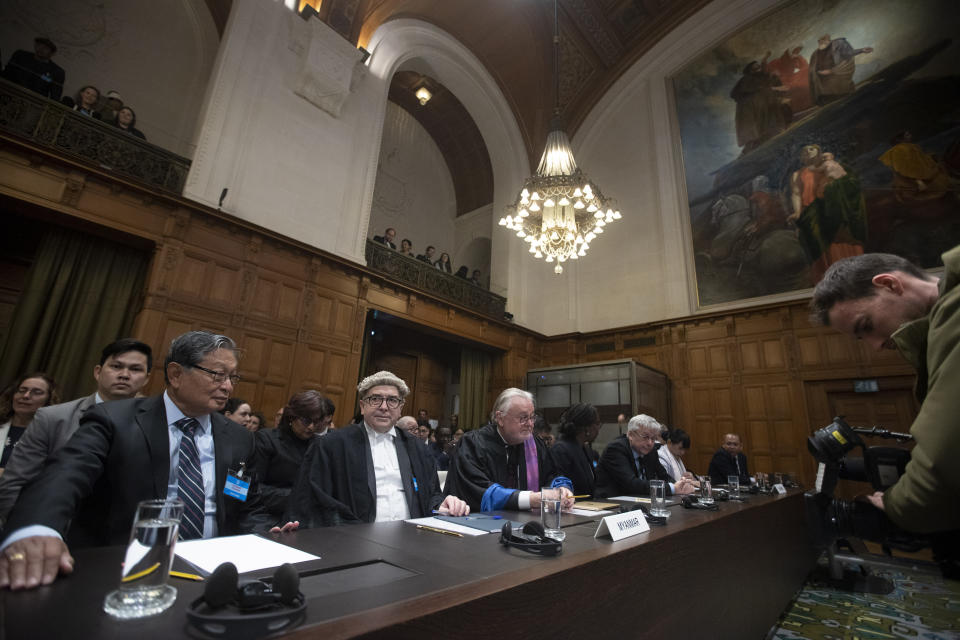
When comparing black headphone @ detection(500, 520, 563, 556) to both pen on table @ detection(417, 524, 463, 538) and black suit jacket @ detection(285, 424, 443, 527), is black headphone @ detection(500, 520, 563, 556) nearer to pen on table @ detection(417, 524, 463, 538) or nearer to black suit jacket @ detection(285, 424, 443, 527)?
pen on table @ detection(417, 524, 463, 538)

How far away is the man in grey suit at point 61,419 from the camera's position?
205cm

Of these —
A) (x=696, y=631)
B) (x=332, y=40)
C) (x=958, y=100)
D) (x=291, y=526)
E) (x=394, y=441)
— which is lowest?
(x=696, y=631)

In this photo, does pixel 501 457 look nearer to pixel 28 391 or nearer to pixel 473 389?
pixel 28 391

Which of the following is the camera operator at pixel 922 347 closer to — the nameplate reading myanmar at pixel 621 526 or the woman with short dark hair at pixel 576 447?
the nameplate reading myanmar at pixel 621 526

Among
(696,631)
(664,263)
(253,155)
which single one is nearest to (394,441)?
(696,631)

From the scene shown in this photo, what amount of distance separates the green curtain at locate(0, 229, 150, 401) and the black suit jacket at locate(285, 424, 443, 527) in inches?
201

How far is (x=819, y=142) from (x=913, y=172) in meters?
1.67

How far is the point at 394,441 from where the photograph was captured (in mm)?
2574

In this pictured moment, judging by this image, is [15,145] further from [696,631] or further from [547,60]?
[547,60]

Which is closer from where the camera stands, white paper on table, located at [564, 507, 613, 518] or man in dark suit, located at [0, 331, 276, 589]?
man in dark suit, located at [0, 331, 276, 589]

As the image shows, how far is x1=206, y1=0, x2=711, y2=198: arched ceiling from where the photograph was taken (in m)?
10.7

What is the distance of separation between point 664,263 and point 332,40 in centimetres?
833

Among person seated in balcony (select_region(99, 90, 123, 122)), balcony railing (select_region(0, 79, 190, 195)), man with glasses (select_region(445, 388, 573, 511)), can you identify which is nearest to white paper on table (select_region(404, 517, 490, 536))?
man with glasses (select_region(445, 388, 573, 511))

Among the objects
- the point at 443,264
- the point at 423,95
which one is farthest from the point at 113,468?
the point at 423,95
